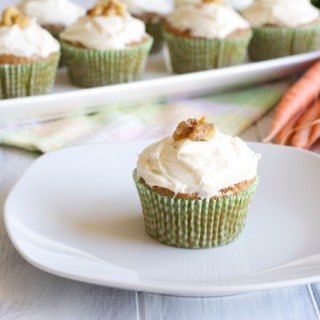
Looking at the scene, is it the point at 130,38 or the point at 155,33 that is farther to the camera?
the point at 155,33

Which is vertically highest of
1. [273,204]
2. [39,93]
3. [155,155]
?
[155,155]

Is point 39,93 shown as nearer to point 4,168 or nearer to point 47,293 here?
point 4,168

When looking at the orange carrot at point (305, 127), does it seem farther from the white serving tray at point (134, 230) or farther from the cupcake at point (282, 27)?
the cupcake at point (282, 27)

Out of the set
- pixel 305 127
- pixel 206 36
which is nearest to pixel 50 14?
pixel 206 36

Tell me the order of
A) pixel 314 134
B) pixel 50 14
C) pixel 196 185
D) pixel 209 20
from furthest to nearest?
pixel 50 14
pixel 209 20
pixel 314 134
pixel 196 185

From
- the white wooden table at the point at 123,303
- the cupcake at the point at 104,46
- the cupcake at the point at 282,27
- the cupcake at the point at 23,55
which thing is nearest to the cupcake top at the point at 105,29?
the cupcake at the point at 104,46

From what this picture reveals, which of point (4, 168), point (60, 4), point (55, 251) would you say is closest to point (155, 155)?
point (55, 251)

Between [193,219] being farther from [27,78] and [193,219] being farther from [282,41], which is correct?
[282,41]
